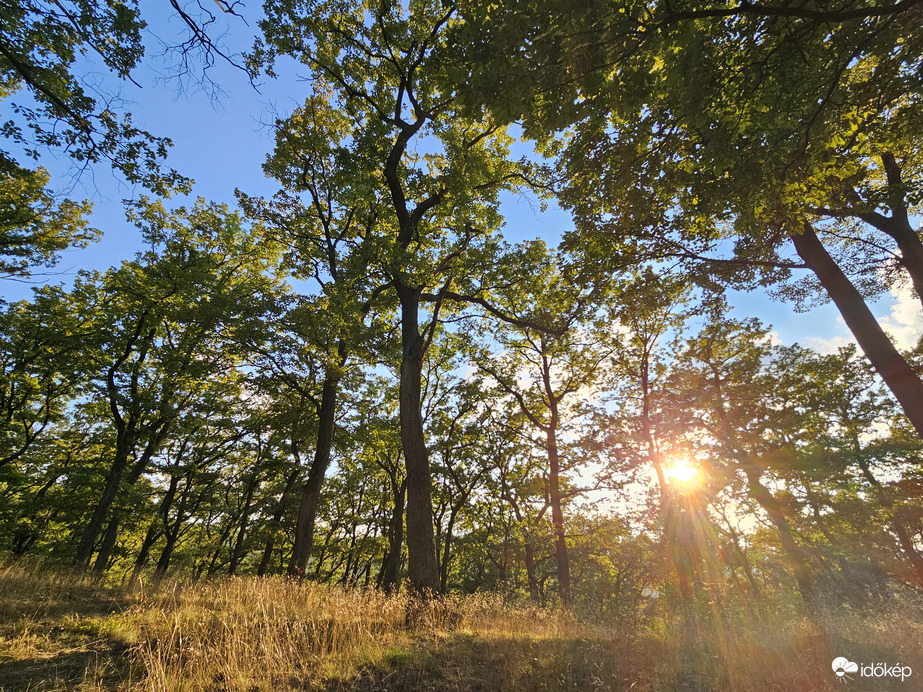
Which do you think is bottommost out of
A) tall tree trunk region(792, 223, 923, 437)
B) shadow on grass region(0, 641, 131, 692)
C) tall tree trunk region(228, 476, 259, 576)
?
shadow on grass region(0, 641, 131, 692)

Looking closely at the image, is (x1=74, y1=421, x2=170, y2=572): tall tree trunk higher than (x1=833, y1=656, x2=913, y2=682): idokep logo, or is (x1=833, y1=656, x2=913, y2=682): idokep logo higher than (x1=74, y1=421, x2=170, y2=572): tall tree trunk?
(x1=74, y1=421, x2=170, y2=572): tall tree trunk

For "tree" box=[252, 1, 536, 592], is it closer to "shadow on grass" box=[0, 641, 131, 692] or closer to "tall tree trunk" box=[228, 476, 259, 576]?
"shadow on grass" box=[0, 641, 131, 692]

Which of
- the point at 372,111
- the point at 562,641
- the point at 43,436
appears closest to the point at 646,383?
the point at 562,641

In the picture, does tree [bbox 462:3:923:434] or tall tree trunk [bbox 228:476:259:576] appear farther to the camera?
tall tree trunk [bbox 228:476:259:576]

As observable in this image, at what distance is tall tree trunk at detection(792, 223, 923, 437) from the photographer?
7027 mm

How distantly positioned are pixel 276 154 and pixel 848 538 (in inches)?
1484

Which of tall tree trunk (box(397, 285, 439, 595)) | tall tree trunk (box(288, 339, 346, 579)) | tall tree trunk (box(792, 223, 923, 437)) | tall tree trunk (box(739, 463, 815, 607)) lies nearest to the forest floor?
tall tree trunk (box(397, 285, 439, 595))

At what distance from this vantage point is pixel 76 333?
47.1ft

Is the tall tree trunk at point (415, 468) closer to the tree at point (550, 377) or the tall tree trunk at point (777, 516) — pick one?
the tree at point (550, 377)

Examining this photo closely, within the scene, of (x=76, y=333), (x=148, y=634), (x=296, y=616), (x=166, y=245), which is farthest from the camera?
(x=166, y=245)

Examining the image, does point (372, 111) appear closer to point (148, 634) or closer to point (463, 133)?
point (463, 133)

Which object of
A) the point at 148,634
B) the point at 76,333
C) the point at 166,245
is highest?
the point at 166,245

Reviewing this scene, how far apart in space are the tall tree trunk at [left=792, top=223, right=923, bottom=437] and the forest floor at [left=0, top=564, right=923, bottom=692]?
15.2 feet

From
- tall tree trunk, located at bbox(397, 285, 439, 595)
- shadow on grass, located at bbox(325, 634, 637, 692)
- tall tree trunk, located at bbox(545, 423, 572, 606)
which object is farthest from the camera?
tall tree trunk, located at bbox(545, 423, 572, 606)
